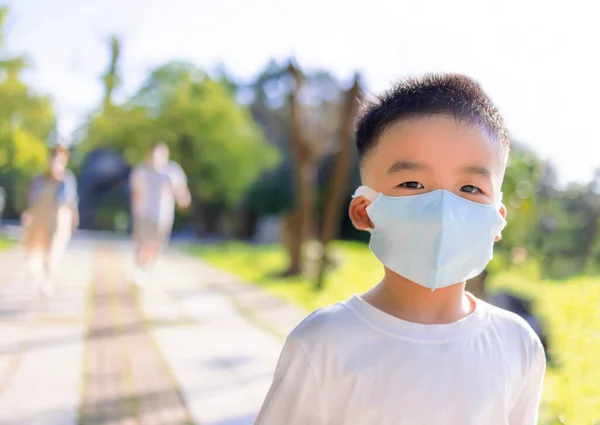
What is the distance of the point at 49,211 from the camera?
554cm

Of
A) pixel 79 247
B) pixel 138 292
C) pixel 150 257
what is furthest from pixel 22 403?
pixel 79 247

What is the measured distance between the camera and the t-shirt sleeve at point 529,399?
1157 mm

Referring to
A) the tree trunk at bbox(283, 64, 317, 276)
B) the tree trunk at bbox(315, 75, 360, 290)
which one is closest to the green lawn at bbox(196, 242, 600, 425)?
the tree trunk at bbox(315, 75, 360, 290)

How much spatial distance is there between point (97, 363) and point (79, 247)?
25.2 feet

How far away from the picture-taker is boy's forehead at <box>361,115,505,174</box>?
42.8 inches

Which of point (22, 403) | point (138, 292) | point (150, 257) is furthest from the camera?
point (150, 257)

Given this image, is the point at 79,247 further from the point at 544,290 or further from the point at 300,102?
the point at 544,290

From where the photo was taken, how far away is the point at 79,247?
10.8 m

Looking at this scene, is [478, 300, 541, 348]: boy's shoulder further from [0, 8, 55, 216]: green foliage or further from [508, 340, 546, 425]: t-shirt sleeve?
[0, 8, 55, 216]: green foliage

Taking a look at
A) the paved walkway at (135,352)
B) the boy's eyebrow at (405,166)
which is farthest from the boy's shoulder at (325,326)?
the paved walkway at (135,352)

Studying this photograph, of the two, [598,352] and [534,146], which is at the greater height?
[534,146]

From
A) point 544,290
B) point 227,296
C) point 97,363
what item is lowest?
point 227,296

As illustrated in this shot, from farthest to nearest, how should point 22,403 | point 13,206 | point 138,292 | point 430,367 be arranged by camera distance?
point 13,206 → point 138,292 → point 22,403 → point 430,367

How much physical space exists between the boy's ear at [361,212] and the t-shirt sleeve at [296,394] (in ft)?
0.89
